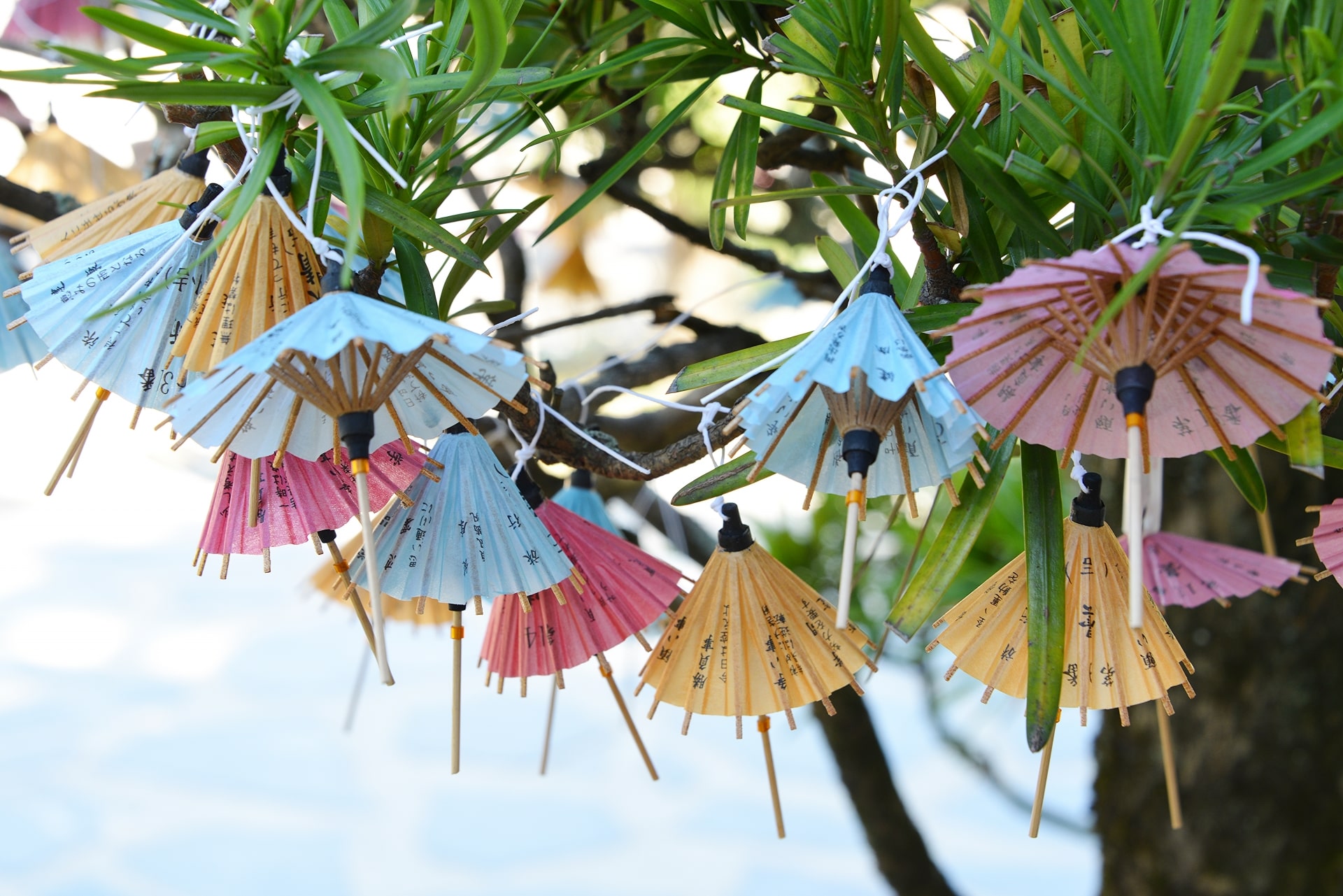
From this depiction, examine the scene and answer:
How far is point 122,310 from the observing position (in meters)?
0.47

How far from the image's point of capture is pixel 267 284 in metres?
0.46

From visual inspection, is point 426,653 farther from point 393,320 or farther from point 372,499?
point 393,320

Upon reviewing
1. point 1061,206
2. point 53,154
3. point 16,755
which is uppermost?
point 53,154

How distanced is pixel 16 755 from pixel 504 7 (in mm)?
1833

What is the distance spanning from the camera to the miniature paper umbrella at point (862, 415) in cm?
39

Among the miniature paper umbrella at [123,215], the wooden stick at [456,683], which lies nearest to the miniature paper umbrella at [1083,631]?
the wooden stick at [456,683]

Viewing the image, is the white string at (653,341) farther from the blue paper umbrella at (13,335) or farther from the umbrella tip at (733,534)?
the blue paper umbrella at (13,335)

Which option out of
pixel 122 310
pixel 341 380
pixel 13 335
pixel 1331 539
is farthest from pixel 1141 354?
pixel 13 335

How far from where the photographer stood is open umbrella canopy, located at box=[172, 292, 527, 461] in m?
0.38

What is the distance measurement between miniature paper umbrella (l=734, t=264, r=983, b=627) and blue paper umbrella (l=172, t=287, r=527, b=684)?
109 millimetres

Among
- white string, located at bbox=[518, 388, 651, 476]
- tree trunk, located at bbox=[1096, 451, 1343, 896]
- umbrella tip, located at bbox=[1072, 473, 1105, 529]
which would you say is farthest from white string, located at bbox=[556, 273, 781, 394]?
tree trunk, located at bbox=[1096, 451, 1343, 896]

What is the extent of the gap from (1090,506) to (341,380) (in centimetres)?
35

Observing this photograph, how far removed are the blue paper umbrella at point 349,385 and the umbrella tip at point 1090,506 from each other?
28cm

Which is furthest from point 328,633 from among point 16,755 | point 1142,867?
point 1142,867
